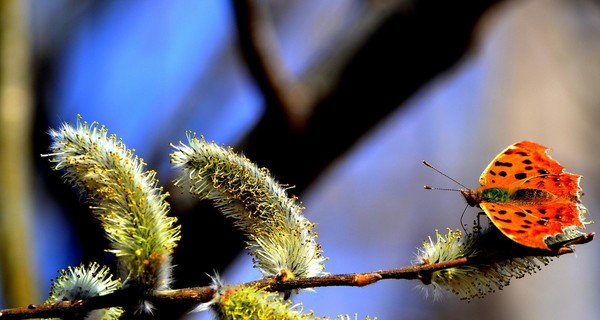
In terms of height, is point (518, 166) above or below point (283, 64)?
below

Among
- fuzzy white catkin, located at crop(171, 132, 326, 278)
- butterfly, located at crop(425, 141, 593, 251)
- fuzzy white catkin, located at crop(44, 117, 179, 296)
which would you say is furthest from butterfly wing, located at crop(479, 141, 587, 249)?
fuzzy white catkin, located at crop(44, 117, 179, 296)

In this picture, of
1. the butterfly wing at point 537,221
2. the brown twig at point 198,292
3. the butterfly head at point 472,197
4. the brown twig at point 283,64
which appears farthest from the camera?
the brown twig at point 283,64

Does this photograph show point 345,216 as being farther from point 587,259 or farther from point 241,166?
point 241,166

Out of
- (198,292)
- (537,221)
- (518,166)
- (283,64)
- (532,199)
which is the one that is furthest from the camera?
(283,64)

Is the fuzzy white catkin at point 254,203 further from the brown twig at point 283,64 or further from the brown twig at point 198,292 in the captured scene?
the brown twig at point 283,64

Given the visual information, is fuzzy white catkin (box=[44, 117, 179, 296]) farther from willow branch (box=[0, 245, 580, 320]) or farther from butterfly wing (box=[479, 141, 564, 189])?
butterfly wing (box=[479, 141, 564, 189])

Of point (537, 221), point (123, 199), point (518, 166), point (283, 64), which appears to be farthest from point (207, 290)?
point (283, 64)

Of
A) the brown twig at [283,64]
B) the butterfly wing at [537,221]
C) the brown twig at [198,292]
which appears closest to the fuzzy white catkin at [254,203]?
the brown twig at [198,292]

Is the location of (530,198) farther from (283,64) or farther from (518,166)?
(283,64)
